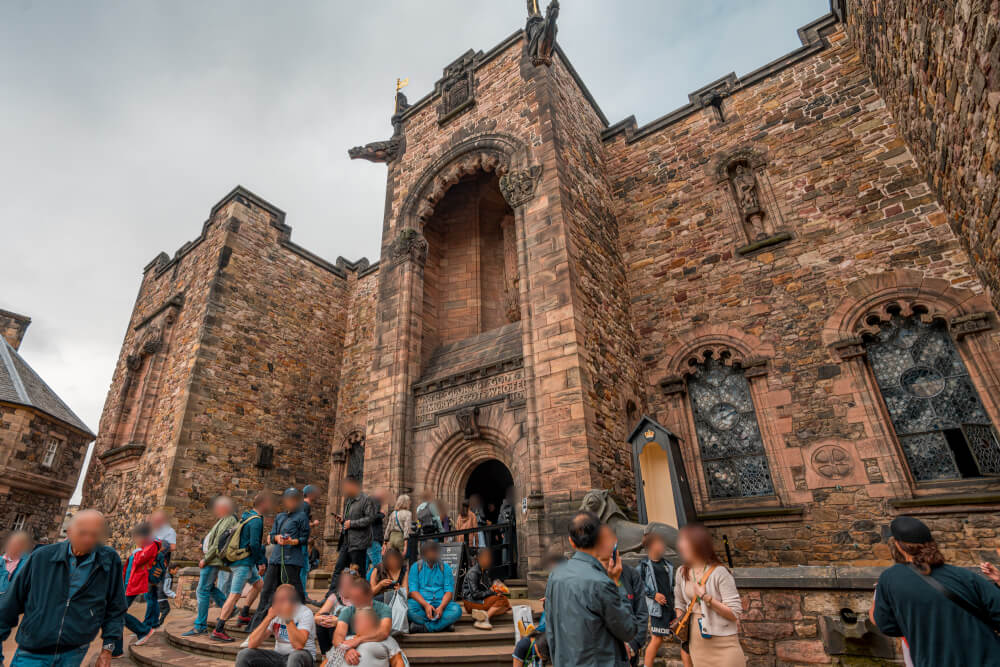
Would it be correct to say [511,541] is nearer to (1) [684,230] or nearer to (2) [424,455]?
(2) [424,455]

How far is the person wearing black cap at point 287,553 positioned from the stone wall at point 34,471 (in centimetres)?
1533

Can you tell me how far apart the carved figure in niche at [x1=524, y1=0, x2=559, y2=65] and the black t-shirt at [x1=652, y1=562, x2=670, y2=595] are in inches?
421

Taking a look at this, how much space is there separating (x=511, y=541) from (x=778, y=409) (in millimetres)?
5252

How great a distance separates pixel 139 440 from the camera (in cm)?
1392

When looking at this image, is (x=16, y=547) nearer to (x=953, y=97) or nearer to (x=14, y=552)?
(x=14, y=552)

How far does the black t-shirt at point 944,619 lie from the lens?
2406 millimetres

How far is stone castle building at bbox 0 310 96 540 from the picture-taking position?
15.2 m

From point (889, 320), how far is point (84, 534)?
10613mm

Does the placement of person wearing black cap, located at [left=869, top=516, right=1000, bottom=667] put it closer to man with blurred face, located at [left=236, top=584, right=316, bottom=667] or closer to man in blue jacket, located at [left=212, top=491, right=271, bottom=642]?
man with blurred face, located at [left=236, top=584, right=316, bottom=667]

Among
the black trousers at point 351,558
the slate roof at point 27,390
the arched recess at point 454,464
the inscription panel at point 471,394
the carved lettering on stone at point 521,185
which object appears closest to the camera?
the black trousers at point 351,558

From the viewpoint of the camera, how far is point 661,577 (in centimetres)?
434

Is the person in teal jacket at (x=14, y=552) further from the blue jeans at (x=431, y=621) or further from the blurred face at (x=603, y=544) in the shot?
the blurred face at (x=603, y=544)

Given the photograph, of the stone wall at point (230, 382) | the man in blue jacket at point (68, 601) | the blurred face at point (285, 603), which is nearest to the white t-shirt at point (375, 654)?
the blurred face at point (285, 603)

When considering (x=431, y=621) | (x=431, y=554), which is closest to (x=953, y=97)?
(x=431, y=554)
